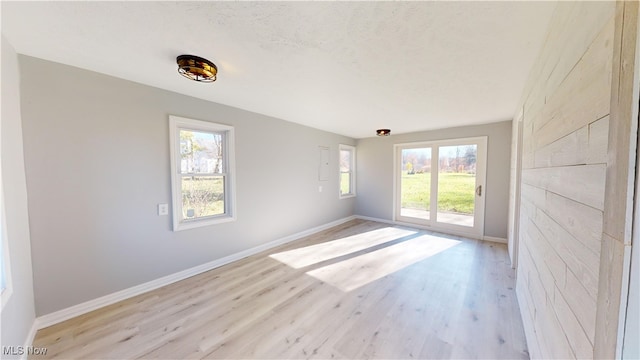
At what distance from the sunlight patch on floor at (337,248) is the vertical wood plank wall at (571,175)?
7.79 ft

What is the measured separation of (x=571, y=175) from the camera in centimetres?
91

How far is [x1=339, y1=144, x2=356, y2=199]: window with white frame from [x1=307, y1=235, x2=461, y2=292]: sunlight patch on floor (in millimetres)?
2150

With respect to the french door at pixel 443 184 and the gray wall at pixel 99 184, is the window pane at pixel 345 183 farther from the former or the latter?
the gray wall at pixel 99 184

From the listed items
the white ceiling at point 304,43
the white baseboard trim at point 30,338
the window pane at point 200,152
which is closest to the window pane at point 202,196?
the window pane at point 200,152

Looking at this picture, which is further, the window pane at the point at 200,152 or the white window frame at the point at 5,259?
the window pane at the point at 200,152

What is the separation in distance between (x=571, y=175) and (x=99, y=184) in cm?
343

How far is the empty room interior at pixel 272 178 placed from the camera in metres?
0.80

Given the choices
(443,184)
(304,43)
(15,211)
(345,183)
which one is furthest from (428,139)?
(15,211)

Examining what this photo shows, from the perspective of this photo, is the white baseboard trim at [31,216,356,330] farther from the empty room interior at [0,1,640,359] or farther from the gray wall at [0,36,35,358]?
the gray wall at [0,36,35,358]

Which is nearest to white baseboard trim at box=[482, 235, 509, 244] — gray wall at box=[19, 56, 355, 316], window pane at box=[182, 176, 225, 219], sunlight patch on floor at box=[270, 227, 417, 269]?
sunlight patch on floor at box=[270, 227, 417, 269]

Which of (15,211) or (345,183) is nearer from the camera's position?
(15,211)

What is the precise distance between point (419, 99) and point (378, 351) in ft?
8.88

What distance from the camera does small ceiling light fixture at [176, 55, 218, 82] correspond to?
179 centimetres

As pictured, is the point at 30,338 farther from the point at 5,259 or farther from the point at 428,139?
the point at 428,139
